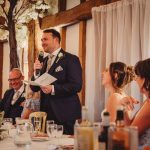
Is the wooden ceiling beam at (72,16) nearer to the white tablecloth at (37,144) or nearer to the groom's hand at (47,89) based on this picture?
the groom's hand at (47,89)

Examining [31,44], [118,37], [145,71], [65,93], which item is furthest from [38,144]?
[31,44]

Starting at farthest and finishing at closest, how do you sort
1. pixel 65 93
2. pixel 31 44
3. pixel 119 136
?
1. pixel 31 44
2. pixel 65 93
3. pixel 119 136

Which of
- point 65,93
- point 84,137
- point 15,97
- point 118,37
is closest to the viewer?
point 84,137

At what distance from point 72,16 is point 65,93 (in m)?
2.20

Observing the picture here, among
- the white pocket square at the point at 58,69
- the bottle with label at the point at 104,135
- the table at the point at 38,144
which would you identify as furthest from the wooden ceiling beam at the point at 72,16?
the bottle with label at the point at 104,135

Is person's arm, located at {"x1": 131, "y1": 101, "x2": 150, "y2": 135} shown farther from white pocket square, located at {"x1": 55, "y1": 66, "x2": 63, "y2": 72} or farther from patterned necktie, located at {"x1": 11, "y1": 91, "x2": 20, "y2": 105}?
patterned necktie, located at {"x1": 11, "y1": 91, "x2": 20, "y2": 105}

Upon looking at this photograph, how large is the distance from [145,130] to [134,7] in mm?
2282

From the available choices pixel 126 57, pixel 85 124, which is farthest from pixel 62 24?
pixel 85 124

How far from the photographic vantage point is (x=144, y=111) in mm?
2105

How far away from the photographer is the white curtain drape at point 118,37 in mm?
3967

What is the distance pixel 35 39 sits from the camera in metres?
6.55

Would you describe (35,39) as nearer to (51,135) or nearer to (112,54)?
(112,54)

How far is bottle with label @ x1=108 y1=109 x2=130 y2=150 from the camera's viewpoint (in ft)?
4.57

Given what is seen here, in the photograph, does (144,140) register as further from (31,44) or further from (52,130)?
(31,44)
